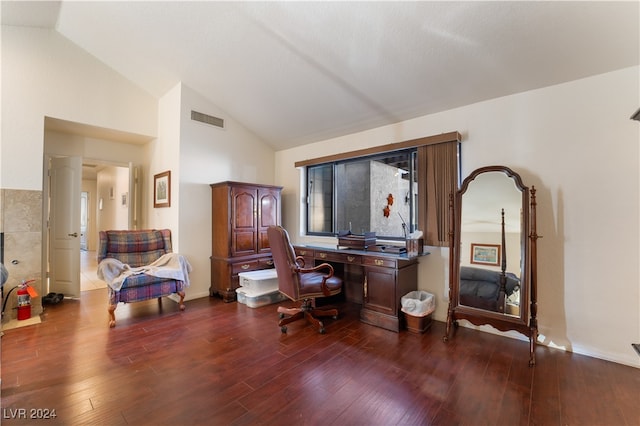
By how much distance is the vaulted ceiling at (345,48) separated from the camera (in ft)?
6.96

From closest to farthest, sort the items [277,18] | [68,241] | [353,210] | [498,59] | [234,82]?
1. [498,59]
2. [277,18]
3. [234,82]
4. [68,241]
5. [353,210]

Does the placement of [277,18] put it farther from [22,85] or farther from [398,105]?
[22,85]

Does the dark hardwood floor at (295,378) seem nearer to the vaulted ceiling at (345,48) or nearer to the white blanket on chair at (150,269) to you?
the white blanket on chair at (150,269)

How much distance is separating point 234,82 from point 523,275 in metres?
3.99

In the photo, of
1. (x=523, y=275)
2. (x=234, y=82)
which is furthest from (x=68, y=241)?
(x=523, y=275)

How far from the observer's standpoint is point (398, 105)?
330cm

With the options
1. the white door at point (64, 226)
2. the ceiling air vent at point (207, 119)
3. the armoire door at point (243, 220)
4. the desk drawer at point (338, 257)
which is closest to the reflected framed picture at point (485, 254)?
the desk drawer at point (338, 257)

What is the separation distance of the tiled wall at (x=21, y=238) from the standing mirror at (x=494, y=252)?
4.83 m

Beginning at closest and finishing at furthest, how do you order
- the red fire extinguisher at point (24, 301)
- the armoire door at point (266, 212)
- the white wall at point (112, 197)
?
the red fire extinguisher at point (24, 301), the armoire door at point (266, 212), the white wall at point (112, 197)

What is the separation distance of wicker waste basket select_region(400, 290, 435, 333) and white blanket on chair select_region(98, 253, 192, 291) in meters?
2.78

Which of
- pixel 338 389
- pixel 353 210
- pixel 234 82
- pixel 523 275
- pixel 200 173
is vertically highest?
pixel 234 82

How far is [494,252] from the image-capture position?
2.69 m

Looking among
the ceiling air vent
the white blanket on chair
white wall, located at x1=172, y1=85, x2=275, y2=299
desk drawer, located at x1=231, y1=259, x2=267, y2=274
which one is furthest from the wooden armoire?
the ceiling air vent

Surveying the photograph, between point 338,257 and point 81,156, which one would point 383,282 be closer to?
point 338,257
